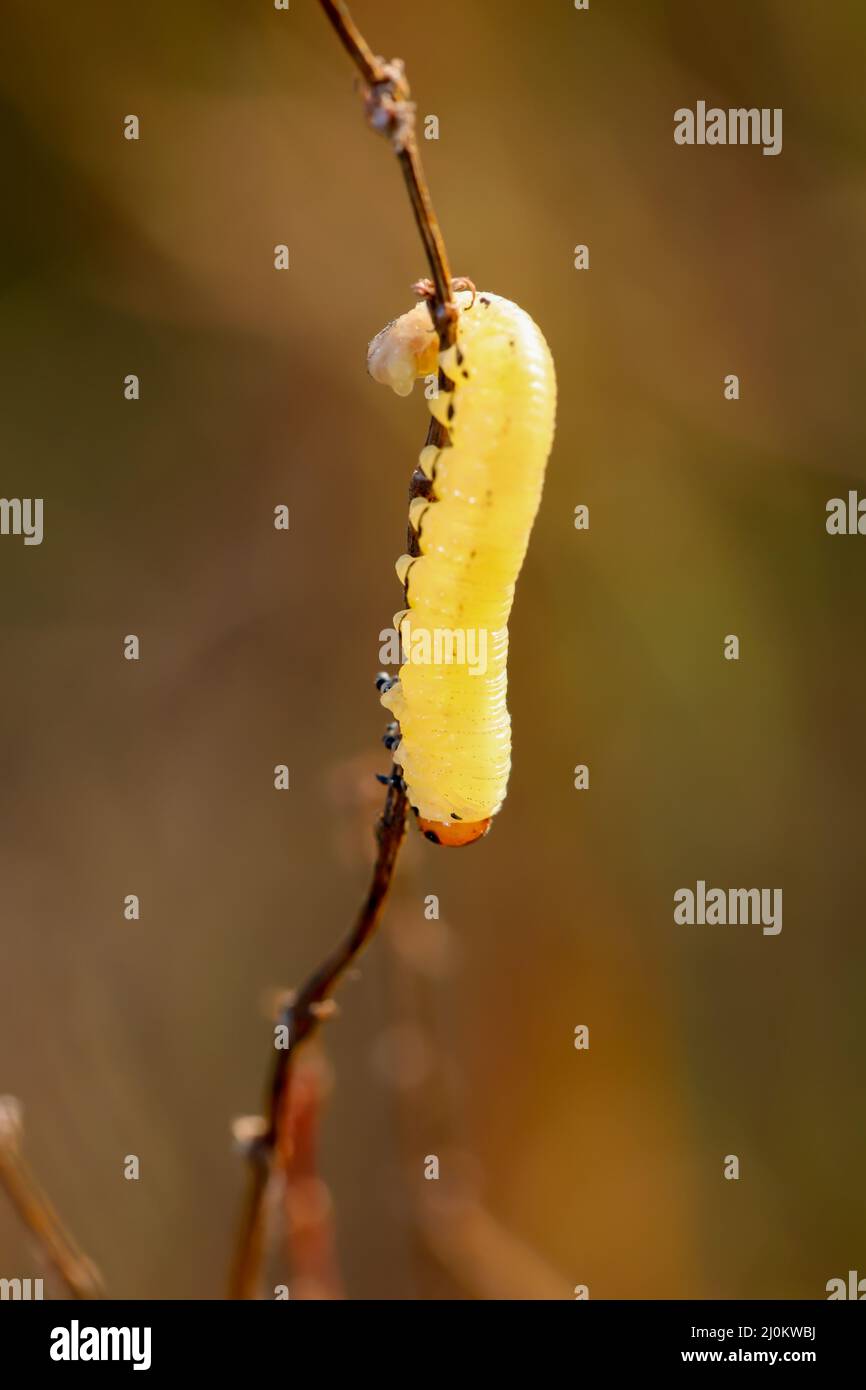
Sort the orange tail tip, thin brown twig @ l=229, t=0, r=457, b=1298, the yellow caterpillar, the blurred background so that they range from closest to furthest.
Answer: thin brown twig @ l=229, t=0, r=457, b=1298 < the yellow caterpillar < the orange tail tip < the blurred background

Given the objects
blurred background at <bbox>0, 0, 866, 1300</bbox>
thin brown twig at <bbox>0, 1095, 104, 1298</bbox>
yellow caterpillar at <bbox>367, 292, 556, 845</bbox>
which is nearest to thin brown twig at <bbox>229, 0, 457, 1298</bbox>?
yellow caterpillar at <bbox>367, 292, 556, 845</bbox>

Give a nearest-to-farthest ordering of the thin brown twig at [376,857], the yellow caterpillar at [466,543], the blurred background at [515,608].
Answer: the thin brown twig at [376,857] → the yellow caterpillar at [466,543] → the blurred background at [515,608]

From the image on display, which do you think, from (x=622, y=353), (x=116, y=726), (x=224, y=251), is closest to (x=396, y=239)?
(x=224, y=251)

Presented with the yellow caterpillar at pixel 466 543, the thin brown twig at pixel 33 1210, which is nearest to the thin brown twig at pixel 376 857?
the yellow caterpillar at pixel 466 543

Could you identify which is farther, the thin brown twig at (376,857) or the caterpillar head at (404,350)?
the caterpillar head at (404,350)

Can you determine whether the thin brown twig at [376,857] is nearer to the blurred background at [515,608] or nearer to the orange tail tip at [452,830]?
the orange tail tip at [452,830]

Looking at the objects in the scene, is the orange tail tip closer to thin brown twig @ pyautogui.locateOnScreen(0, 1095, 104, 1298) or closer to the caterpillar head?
the caterpillar head

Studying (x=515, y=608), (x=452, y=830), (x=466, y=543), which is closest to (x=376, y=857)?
(x=452, y=830)
